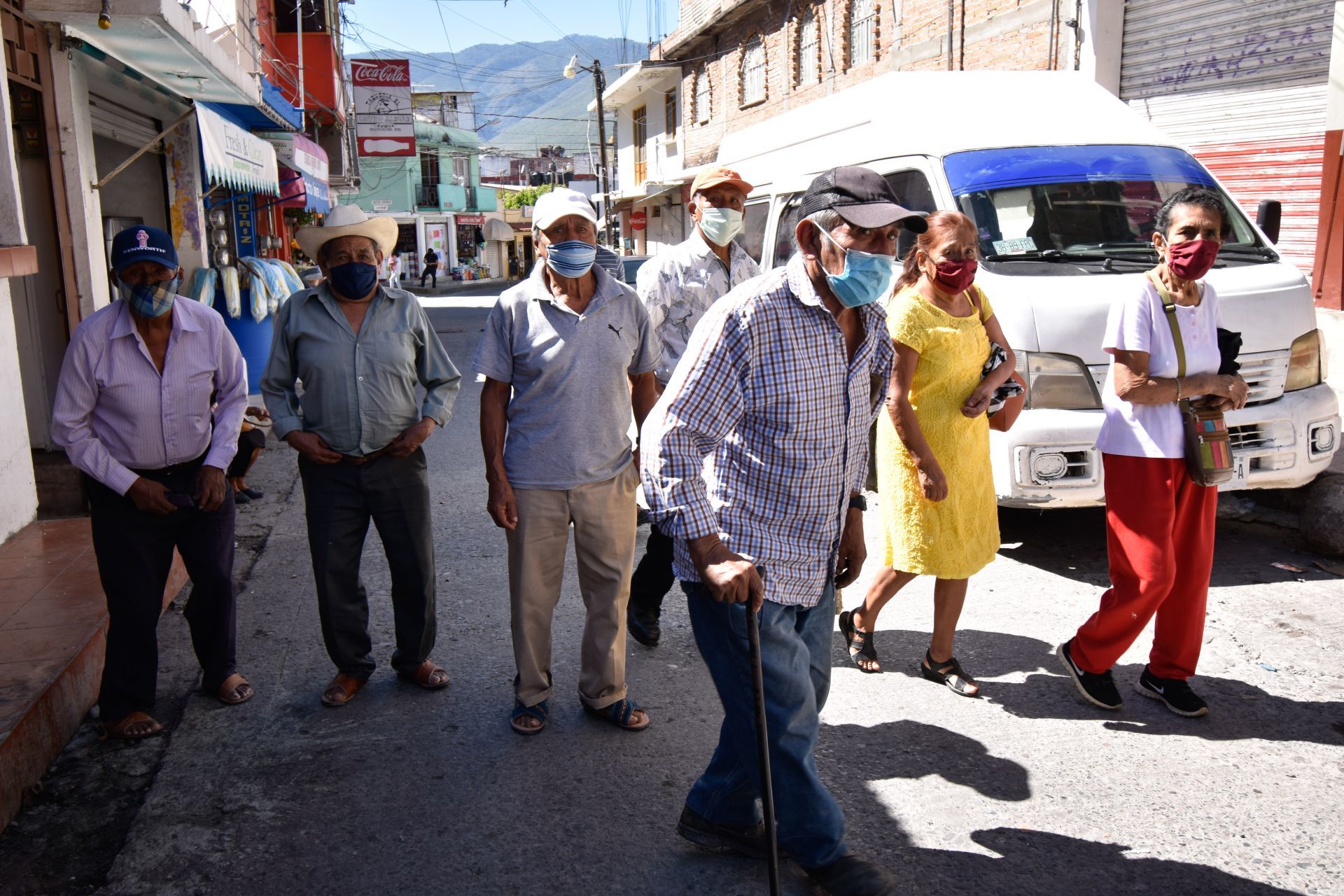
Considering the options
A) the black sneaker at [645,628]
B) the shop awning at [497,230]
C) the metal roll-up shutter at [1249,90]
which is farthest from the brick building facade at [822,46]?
the shop awning at [497,230]

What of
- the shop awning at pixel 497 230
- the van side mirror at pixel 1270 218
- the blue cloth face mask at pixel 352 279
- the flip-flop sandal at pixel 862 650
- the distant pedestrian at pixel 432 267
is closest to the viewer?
the blue cloth face mask at pixel 352 279

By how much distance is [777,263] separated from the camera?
758cm

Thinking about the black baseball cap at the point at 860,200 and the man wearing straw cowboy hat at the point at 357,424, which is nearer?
the black baseball cap at the point at 860,200

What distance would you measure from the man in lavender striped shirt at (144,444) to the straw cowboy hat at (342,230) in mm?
463

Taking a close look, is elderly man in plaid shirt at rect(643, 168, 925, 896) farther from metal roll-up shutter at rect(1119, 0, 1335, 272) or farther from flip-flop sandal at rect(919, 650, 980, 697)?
metal roll-up shutter at rect(1119, 0, 1335, 272)

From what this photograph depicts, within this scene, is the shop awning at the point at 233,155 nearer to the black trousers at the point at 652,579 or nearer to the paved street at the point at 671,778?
the paved street at the point at 671,778

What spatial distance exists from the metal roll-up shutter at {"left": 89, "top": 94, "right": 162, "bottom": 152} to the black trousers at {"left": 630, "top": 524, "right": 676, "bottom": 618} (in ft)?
18.0

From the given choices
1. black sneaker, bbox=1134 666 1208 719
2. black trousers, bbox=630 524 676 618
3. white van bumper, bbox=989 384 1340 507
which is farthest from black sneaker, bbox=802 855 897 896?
white van bumper, bbox=989 384 1340 507

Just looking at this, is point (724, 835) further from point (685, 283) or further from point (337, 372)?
point (685, 283)

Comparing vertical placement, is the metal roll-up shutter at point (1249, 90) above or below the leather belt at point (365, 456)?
above

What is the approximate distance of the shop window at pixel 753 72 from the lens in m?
26.0

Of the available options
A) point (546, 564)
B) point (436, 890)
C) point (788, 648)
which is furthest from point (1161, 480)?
point (436, 890)

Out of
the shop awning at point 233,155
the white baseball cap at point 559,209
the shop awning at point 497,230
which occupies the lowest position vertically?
the white baseball cap at point 559,209

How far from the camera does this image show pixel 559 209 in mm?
3783
